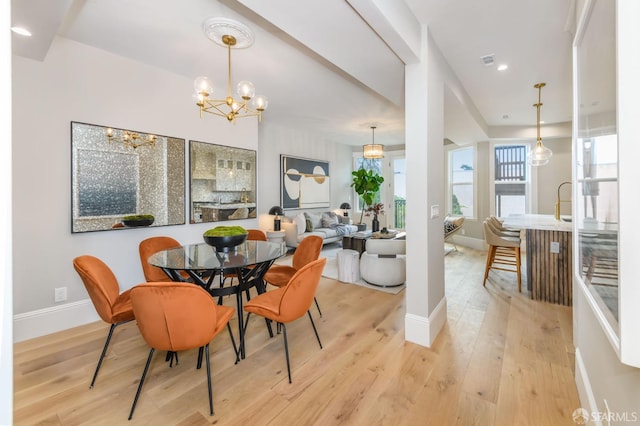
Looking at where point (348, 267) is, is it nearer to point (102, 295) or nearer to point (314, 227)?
point (314, 227)

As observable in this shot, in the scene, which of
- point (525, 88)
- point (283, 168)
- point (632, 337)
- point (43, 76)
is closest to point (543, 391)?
point (632, 337)

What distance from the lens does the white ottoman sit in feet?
13.1

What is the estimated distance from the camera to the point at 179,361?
6.94ft

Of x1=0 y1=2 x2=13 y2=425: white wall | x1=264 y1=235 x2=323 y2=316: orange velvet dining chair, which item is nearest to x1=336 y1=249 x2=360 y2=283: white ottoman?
x1=264 y1=235 x2=323 y2=316: orange velvet dining chair

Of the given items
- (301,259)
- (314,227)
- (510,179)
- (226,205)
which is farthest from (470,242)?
(226,205)

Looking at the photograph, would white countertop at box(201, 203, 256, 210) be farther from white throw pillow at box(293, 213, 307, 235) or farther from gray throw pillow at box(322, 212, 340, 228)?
gray throw pillow at box(322, 212, 340, 228)

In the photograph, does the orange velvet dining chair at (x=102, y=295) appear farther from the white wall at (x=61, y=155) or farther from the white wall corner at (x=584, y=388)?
the white wall corner at (x=584, y=388)

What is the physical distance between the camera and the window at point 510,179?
623 cm

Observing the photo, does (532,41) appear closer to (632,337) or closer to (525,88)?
(525,88)

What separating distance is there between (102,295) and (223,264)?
30.5 inches

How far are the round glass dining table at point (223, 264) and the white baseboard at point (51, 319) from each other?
1.25 m

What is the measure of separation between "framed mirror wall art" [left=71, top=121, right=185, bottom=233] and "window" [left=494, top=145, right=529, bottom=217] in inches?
265

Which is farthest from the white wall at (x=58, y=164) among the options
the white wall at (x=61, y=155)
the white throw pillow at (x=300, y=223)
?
the white throw pillow at (x=300, y=223)

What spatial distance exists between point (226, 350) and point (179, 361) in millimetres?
352
